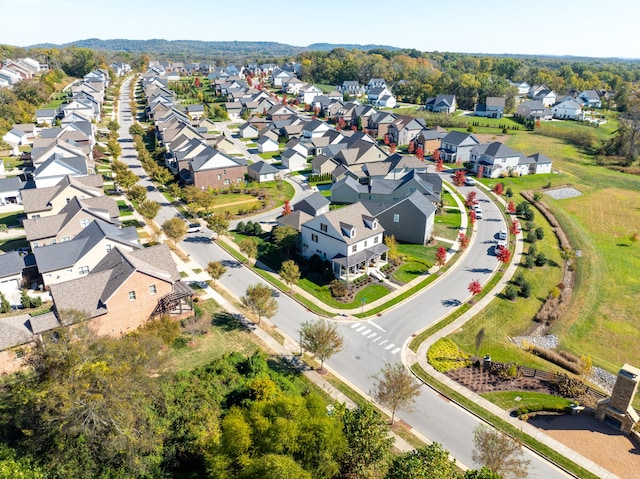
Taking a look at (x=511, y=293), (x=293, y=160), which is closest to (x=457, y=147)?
(x=293, y=160)

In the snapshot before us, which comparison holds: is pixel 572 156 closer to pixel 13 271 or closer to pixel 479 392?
pixel 479 392

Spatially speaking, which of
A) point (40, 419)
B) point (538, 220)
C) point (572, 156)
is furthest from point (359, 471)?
point (572, 156)

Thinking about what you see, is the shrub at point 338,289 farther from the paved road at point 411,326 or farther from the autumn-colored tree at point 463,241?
the autumn-colored tree at point 463,241

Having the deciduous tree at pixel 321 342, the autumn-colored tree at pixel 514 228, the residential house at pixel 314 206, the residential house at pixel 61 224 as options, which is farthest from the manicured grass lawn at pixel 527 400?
the residential house at pixel 61 224

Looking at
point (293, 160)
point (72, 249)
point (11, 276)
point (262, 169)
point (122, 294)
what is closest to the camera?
point (122, 294)

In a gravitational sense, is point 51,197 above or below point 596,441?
above

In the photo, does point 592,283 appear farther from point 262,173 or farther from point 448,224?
point 262,173

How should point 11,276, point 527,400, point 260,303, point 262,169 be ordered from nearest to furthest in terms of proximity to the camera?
1. point 527,400
2. point 260,303
3. point 11,276
4. point 262,169

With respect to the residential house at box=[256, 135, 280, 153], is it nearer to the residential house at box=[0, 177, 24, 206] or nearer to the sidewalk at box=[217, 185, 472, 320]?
the sidewalk at box=[217, 185, 472, 320]
